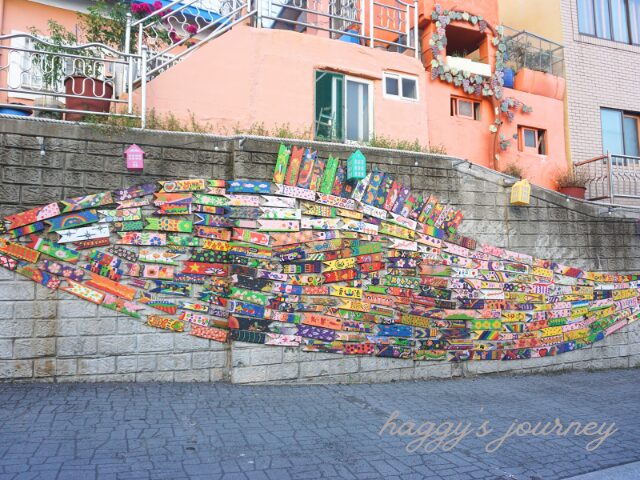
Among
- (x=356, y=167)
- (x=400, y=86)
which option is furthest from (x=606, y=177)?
(x=356, y=167)

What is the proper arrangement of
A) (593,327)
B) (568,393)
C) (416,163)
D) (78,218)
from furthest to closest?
1. (593,327)
2. (416,163)
3. (568,393)
4. (78,218)

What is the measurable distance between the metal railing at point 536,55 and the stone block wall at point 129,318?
17.0 ft

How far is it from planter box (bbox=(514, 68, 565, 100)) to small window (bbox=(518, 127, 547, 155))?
2.87ft

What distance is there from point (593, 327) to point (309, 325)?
5438mm

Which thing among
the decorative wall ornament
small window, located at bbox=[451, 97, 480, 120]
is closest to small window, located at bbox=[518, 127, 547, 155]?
small window, located at bbox=[451, 97, 480, 120]

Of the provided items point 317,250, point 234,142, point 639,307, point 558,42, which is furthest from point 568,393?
point 558,42

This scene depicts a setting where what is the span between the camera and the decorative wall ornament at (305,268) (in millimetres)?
5395

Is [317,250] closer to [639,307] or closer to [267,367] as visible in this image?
[267,367]

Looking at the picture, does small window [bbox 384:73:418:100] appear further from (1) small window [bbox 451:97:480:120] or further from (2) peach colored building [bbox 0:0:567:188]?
(1) small window [bbox 451:97:480:120]

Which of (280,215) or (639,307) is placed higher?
(280,215)

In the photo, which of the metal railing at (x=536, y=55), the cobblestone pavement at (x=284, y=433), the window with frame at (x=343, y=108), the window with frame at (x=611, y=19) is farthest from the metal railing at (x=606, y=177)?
the cobblestone pavement at (x=284, y=433)

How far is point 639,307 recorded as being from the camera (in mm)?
8695

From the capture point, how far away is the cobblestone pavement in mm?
3578

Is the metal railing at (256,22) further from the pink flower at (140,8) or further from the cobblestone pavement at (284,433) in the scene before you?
the cobblestone pavement at (284,433)
